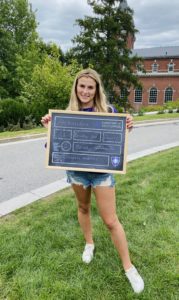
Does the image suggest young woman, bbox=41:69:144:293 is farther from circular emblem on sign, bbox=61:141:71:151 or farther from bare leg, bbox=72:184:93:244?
circular emblem on sign, bbox=61:141:71:151

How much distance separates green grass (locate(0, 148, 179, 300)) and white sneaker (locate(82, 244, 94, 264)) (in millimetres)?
62

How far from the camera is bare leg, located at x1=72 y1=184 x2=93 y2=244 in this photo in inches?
109

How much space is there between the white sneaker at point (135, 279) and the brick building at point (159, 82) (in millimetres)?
50227

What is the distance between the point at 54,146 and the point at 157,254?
1666mm

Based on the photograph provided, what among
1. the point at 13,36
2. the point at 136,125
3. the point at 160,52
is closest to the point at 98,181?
the point at 136,125

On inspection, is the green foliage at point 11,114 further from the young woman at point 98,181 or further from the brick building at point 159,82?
the brick building at point 159,82

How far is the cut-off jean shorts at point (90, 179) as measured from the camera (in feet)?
8.54

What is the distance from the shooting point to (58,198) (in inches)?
189

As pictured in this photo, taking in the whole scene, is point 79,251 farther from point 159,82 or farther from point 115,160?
point 159,82

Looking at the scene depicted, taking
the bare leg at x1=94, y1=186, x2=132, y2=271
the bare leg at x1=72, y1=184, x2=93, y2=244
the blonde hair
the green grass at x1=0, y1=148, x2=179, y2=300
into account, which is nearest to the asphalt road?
the green grass at x1=0, y1=148, x2=179, y2=300

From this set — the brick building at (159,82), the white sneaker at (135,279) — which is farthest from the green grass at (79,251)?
the brick building at (159,82)

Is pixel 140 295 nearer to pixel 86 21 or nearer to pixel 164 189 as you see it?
pixel 164 189

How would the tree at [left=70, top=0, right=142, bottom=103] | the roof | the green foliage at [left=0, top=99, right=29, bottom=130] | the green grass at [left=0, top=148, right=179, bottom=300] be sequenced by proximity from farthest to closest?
the roof
the tree at [left=70, top=0, right=142, bottom=103]
the green foliage at [left=0, top=99, right=29, bottom=130]
the green grass at [left=0, top=148, right=179, bottom=300]

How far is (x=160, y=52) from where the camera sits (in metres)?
55.2
